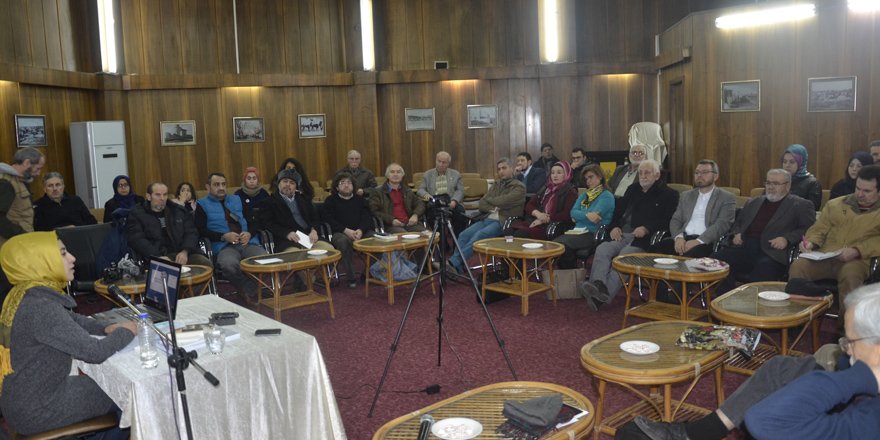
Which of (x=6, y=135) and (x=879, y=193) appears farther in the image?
(x=6, y=135)

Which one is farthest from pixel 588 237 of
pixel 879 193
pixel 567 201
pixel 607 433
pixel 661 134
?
pixel 661 134

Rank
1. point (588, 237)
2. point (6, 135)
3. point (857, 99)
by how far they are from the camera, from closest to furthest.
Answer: point (588, 237) < point (857, 99) < point (6, 135)

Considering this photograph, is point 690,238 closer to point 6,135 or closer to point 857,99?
point 857,99

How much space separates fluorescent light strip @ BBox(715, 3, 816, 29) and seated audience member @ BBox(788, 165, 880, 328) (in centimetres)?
470

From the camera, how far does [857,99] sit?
890 centimetres

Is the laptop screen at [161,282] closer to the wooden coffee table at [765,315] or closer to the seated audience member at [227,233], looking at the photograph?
the seated audience member at [227,233]

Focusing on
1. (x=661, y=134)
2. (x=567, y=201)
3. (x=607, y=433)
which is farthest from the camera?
(x=661, y=134)

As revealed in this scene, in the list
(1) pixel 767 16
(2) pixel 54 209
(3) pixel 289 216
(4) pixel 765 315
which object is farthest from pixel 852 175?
(2) pixel 54 209

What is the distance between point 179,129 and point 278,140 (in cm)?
168

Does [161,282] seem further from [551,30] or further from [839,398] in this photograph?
[551,30]

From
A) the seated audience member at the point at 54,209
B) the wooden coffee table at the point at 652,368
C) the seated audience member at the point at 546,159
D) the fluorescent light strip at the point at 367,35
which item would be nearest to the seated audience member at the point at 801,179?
the wooden coffee table at the point at 652,368

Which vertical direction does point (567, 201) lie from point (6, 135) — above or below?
below

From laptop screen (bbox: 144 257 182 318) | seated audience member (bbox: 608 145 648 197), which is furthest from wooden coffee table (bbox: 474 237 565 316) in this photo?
laptop screen (bbox: 144 257 182 318)

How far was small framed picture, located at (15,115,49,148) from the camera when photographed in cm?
986
